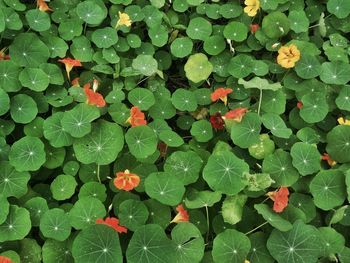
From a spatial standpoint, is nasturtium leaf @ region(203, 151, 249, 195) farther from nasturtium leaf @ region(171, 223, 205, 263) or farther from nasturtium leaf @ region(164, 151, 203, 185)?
nasturtium leaf @ region(171, 223, 205, 263)

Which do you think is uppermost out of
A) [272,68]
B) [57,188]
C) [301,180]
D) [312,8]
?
[312,8]

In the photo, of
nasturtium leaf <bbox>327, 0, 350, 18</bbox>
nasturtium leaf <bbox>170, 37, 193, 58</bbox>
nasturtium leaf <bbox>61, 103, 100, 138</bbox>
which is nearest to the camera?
nasturtium leaf <bbox>61, 103, 100, 138</bbox>

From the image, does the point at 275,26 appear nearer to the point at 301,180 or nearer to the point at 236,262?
the point at 301,180

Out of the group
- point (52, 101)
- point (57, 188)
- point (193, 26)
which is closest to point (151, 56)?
point (193, 26)

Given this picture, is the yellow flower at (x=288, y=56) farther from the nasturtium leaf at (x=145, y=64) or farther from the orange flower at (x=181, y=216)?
the orange flower at (x=181, y=216)

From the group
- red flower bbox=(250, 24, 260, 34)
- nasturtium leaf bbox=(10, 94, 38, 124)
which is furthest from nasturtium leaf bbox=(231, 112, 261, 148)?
nasturtium leaf bbox=(10, 94, 38, 124)

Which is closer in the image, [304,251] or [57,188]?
[304,251]
